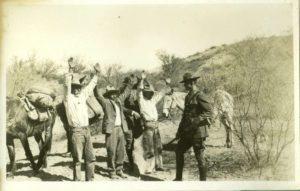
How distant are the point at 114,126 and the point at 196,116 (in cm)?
67

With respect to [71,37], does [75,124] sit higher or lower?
lower

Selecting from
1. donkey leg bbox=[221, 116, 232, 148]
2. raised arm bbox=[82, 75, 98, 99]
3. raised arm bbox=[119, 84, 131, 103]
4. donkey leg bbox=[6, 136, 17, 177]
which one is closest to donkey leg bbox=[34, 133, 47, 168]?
donkey leg bbox=[6, 136, 17, 177]

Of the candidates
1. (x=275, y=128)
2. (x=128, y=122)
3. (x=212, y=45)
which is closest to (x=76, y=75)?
(x=128, y=122)

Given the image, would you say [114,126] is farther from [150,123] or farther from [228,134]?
[228,134]

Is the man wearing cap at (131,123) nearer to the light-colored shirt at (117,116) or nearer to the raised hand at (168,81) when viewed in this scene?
the light-colored shirt at (117,116)

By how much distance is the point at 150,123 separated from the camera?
12.6ft

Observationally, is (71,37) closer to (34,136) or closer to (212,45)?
(34,136)

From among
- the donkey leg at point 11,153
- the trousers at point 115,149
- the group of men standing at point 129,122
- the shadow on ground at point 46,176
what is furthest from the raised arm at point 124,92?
the donkey leg at point 11,153

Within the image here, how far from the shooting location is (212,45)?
3.83m

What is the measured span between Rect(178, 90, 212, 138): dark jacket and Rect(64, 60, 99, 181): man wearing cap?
0.76m

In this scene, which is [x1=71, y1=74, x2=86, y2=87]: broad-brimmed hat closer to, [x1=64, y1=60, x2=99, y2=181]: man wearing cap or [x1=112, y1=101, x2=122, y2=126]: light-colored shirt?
[x1=64, y1=60, x2=99, y2=181]: man wearing cap

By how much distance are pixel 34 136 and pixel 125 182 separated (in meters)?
0.84

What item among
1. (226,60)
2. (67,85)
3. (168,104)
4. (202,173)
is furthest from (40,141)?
(226,60)

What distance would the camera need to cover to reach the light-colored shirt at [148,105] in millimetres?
3844
